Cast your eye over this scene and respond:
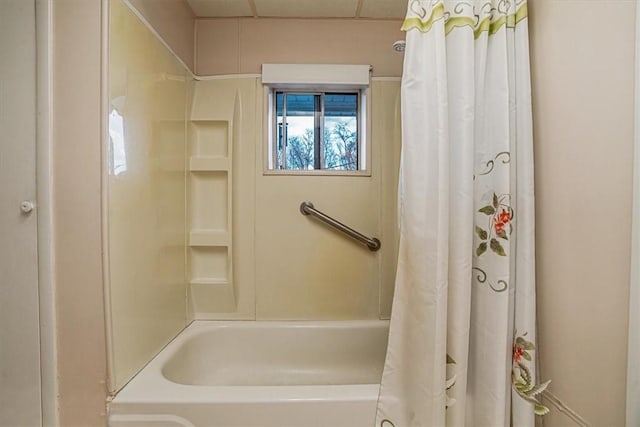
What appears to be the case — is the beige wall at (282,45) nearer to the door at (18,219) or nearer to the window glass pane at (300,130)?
the window glass pane at (300,130)

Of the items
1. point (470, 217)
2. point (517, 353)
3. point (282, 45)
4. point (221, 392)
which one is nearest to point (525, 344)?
point (517, 353)

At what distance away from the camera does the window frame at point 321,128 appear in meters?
1.65

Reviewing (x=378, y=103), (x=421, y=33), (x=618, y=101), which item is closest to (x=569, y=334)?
(x=618, y=101)

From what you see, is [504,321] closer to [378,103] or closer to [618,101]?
[618,101]

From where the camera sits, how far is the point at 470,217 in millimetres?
902

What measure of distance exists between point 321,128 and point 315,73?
28 cm

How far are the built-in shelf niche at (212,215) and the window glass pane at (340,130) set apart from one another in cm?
53

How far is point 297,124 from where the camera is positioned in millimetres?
1771

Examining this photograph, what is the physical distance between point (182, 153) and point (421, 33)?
1135mm

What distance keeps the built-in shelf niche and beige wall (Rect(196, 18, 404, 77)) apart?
34cm

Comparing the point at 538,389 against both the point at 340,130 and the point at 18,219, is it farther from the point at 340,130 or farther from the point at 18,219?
the point at 18,219

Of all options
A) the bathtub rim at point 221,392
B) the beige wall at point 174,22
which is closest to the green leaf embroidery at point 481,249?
the bathtub rim at point 221,392

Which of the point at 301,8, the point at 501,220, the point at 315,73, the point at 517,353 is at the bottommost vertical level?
the point at 517,353

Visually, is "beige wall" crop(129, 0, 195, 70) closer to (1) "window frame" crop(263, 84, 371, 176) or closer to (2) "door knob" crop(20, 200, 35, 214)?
(1) "window frame" crop(263, 84, 371, 176)
